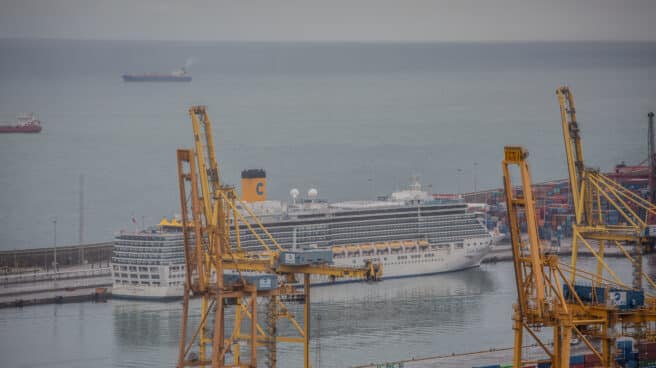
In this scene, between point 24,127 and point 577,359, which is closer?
point 577,359

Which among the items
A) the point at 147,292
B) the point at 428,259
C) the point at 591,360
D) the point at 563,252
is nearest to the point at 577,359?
the point at 591,360

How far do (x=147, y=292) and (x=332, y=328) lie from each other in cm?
766

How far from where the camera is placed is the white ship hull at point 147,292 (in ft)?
131

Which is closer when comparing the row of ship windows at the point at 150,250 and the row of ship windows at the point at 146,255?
the row of ship windows at the point at 146,255

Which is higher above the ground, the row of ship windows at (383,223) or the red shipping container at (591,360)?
the row of ship windows at (383,223)

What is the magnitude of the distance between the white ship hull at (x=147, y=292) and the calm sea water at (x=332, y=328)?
0.68m

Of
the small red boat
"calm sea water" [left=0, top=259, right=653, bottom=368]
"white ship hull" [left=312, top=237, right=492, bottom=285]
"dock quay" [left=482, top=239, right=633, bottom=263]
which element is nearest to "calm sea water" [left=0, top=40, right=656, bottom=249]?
the small red boat

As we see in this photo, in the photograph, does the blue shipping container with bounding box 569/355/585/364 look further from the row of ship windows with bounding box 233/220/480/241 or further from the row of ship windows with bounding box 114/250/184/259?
the row of ship windows with bounding box 233/220/480/241

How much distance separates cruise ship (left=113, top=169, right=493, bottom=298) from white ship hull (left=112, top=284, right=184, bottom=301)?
0.09 ft

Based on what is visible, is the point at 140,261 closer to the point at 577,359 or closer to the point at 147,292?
the point at 147,292

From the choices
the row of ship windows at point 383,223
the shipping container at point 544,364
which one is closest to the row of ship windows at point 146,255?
the row of ship windows at point 383,223

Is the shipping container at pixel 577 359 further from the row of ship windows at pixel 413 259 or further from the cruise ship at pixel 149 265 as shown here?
the row of ship windows at pixel 413 259

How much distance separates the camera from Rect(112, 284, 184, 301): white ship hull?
4000cm

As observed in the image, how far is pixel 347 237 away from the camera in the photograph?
4644 cm
